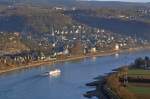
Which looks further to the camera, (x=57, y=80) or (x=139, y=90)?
(x=57, y=80)

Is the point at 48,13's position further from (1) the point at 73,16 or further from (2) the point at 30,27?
(2) the point at 30,27

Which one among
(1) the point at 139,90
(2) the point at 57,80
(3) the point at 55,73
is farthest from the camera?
(3) the point at 55,73

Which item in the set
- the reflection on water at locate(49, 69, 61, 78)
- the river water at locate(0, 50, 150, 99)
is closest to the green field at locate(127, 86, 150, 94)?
the river water at locate(0, 50, 150, 99)

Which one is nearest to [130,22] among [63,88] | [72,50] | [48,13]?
[48,13]

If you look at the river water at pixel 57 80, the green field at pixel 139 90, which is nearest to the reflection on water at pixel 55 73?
the river water at pixel 57 80

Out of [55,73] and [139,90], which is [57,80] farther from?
[139,90]

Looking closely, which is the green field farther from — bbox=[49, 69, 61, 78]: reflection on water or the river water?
bbox=[49, 69, 61, 78]: reflection on water

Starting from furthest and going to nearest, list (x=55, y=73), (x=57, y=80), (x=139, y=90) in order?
(x=55, y=73)
(x=57, y=80)
(x=139, y=90)

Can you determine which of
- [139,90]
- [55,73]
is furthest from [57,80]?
[139,90]
